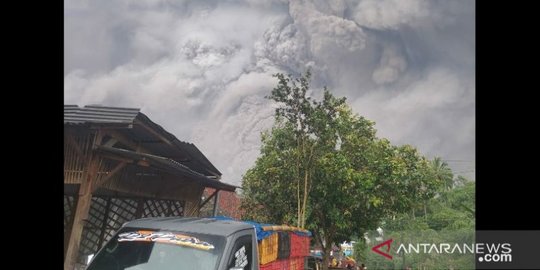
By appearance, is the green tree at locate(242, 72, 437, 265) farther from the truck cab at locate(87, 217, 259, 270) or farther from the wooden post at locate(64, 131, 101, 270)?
the truck cab at locate(87, 217, 259, 270)

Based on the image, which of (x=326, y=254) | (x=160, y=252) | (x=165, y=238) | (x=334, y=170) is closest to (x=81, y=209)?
(x=165, y=238)

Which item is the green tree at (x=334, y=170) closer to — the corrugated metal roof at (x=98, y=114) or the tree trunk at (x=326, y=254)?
the tree trunk at (x=326, y=254)

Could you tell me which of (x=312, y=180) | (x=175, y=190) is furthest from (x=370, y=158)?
(x=175, y=190)

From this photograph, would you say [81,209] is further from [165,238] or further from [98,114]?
[165,238]

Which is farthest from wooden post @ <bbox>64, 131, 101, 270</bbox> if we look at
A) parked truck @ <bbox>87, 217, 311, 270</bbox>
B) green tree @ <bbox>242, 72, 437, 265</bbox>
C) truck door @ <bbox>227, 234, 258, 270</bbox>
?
green tree @ <bbox>242, 72, 437, 265</bbox>

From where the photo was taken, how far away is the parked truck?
4.77 metres

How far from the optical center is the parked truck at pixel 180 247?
Answer: 4766 millimetres

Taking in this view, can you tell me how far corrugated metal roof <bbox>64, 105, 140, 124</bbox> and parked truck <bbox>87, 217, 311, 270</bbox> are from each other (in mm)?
4080

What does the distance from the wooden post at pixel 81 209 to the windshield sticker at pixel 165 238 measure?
4.36 metres

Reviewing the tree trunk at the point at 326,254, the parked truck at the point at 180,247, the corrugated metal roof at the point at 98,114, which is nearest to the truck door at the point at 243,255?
the parked truck at the point at 180,247

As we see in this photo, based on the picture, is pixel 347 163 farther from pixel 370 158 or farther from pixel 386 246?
pixel 386 246
